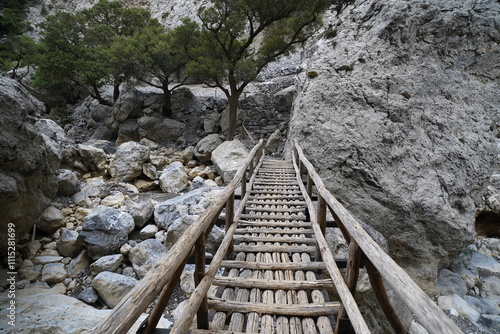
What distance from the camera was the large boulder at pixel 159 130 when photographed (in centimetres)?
1562

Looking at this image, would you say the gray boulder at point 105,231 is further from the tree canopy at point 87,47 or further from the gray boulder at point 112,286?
the tree canopy at point 87,47

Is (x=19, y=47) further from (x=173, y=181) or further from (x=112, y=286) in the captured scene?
(x=112, y=286)

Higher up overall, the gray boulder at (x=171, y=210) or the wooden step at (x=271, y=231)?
the wooden step at (x=271, y=231)

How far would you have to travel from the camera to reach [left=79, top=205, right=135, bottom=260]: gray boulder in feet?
16.7

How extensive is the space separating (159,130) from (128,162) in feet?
20.5

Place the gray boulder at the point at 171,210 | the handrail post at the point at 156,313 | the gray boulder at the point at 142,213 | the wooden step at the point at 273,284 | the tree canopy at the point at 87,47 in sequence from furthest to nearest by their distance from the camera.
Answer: the tree canopy at the point at 87,47, the gray boulder at the point at 171,210, the gray boulder at the point at 142,213, the wooden step at the point at 273,284, the handrail post at the point at 156,313

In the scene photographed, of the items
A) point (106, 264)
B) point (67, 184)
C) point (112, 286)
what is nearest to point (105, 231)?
point (106, 264)

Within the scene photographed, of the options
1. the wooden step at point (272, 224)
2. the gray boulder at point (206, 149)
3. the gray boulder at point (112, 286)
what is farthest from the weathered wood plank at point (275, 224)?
the gray boulder at point (206, 149)

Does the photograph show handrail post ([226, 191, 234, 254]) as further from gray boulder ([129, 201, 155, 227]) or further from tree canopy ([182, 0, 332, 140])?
tree canopy ([182, 0, 332, 140])

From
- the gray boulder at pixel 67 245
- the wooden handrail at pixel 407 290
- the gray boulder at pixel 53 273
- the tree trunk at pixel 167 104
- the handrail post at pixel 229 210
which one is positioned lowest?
the gray boulder at pixel 53 273

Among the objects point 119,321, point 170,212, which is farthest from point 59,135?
point 119,321

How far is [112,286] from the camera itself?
4.23 metres

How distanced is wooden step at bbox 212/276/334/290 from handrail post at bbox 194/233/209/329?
0.50 meters

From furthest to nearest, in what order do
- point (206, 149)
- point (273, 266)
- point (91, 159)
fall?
point (206, 149) → point (91, 159) → point (273, 266)
